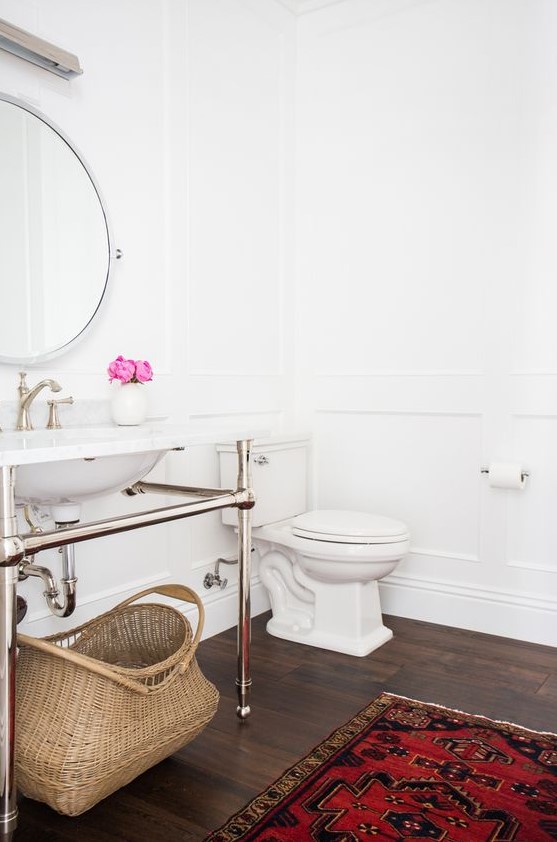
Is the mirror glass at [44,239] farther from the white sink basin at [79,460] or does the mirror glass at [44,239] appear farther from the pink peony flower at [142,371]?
the white sink basin at [79,460]

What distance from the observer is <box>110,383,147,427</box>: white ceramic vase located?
6.75 ft

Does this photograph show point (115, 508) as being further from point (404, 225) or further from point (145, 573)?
point (404, 225)

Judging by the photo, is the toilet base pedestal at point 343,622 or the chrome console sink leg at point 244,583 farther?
the toilet base pedestal at point 343,622

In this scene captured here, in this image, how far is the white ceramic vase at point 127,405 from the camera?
206 centimetres

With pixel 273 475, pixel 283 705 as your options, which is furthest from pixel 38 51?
pixel 283 705

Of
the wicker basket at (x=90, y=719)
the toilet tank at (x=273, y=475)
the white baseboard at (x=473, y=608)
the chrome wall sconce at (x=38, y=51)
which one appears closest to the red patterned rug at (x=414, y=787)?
the wicker basket at (x=90, y=719)

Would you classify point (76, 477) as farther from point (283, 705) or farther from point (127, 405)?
point (283, 705)

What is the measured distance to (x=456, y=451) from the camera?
2.78 metres

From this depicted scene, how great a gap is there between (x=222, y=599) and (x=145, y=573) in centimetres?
42

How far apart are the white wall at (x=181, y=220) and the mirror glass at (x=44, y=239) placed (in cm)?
6

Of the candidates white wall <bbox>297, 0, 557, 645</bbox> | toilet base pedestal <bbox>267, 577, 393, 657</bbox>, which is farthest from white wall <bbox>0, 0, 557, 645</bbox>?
toilet base pedestal <bbox>267, 577, 393, 657</bbox>

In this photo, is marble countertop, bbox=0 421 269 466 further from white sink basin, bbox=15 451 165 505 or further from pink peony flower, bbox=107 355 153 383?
pink peony flower, bbox=107 355 153 383

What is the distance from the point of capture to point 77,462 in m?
1.46

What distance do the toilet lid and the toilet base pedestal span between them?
0.20 meters
